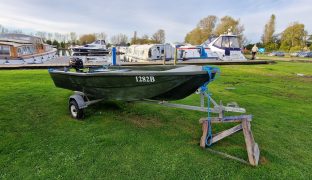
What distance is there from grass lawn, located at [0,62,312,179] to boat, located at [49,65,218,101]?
0.71m

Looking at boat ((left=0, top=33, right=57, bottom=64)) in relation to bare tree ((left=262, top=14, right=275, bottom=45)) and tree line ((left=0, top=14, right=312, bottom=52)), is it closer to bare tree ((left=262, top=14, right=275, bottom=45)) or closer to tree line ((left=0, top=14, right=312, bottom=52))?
tree line ((left=0, top=14, right=312, bottom=52))

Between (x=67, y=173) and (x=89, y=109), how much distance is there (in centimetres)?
283

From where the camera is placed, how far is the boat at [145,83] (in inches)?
142

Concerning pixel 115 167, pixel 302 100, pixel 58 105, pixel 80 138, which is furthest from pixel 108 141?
pixel 302 100

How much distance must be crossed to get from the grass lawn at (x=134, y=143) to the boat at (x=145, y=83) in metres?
0.71

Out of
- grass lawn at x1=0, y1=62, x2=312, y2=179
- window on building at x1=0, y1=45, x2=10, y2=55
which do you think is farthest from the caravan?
window on building at x1=0, y1=45, x2=10, y2=55

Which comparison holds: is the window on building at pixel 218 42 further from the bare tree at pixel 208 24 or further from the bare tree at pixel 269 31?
the bare tree at pixel 269 31

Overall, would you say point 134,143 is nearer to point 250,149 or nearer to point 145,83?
point 145,83

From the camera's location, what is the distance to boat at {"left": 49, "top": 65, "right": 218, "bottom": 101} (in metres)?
3.62

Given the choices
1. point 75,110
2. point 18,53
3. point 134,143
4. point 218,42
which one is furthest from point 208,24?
point 134,143

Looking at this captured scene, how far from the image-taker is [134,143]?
3859 millimetres

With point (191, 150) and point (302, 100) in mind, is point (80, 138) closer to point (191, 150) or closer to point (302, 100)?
point (191, 150)

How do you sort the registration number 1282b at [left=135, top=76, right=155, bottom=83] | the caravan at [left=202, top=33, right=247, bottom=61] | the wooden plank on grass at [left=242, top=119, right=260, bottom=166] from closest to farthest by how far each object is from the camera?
the wooden plank on grass at [left=242, top=119, right=260, bottom=166] → the registration number 1282b at [left=135, top=76, right=155, bottom=83] → the caravan at [left=202, top=33, right=247, bottom=61]

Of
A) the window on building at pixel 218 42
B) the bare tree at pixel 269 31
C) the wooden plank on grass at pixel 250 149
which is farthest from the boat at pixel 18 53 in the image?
the bare tree at pixel 269 31
